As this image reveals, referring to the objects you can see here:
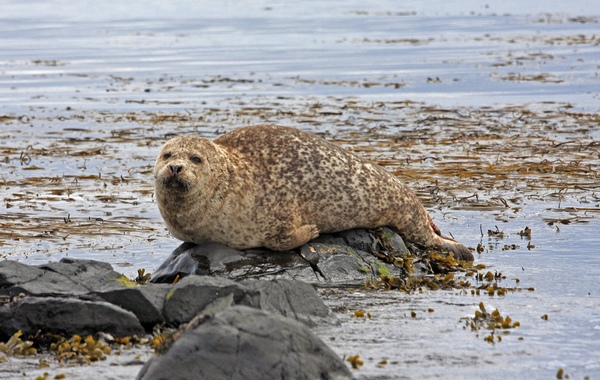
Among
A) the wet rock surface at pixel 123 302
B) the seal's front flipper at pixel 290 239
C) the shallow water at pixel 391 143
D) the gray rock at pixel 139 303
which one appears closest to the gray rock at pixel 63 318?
the wet rock surface at pixel 123 302

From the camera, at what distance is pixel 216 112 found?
20.3m

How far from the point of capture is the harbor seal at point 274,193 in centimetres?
866

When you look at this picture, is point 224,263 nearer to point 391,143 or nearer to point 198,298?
point 198,298

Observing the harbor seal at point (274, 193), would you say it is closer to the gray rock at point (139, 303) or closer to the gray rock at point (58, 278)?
the gray rock at point (58, 278)

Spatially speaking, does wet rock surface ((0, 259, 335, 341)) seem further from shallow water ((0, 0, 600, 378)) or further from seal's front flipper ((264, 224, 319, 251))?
seal's front flipper ((264, 224, 319, 251))

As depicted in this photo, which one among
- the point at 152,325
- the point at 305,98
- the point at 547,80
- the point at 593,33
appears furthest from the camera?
the point at 593,33

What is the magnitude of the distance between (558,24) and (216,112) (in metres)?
26.6

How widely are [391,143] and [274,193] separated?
768cm

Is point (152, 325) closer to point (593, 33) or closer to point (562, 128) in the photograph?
point (562, 128)

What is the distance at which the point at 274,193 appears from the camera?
9.00 meters

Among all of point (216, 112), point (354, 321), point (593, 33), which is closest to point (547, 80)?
point (216, 112)

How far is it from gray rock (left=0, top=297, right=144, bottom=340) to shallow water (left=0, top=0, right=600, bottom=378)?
142cm

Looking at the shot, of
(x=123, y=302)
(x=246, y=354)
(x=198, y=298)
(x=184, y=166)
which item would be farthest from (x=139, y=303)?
(x=184, y=166)

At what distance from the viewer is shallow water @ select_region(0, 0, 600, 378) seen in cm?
723
